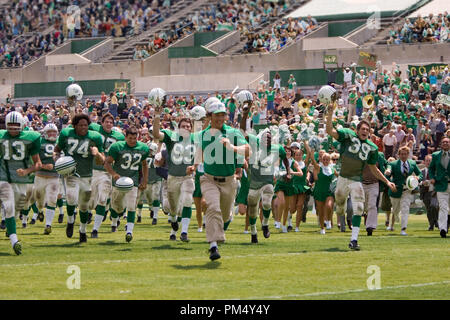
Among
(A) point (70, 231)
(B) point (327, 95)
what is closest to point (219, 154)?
(B) point (327, 95)

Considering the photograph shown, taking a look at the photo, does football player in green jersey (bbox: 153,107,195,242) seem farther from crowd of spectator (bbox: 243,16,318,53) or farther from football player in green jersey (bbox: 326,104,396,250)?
crowd of spectator (bbox: 243,16,318,53)

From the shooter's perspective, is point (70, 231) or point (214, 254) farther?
point (70, 231)

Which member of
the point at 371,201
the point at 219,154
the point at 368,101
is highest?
the point at 368,101

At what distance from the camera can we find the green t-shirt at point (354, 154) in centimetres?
1667

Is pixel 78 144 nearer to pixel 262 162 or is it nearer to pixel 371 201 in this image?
pixel 262 162

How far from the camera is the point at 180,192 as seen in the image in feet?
57.3

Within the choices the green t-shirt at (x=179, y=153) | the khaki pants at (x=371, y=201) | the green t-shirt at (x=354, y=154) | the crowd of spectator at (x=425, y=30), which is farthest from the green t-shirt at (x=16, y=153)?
the crowd of spectator at (x=425, y=30)

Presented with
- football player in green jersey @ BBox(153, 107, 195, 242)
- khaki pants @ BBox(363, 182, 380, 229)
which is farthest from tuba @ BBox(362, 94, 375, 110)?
football player in green jersey @ BBox(153, 107, 195, 242)

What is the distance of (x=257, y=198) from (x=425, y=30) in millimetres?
25675

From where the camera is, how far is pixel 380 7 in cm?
4916

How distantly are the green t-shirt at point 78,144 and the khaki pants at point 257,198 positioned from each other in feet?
9.47

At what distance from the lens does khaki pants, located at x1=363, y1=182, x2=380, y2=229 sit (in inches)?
770
